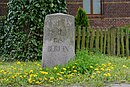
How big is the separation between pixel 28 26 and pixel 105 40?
3.10 metres

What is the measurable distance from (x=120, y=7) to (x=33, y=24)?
734 centimetres

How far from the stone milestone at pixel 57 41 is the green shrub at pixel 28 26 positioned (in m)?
3.46

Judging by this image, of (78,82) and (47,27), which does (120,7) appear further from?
(78,82)

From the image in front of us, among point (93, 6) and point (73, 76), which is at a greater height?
point (93, 6)

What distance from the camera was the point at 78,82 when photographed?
6.71m

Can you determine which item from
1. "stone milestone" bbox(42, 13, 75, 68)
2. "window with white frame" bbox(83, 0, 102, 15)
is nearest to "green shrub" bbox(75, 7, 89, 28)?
"window with white frame" bbox(83, 0, 102, 15)

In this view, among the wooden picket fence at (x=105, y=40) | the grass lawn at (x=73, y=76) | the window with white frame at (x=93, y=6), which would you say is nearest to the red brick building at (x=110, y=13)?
the window with white frame at (x=93, y=6)

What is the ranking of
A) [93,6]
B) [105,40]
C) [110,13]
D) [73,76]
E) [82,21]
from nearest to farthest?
[73,76]
[105,40]
[82,21]
[110,13]
[93,6]

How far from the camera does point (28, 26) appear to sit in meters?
12.3

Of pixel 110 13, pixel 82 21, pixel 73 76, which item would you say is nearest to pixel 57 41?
pixel 73 76

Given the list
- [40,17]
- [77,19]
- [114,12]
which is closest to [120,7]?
[114,12]

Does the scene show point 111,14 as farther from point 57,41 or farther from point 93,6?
point 57,41

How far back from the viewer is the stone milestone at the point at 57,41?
327 inches

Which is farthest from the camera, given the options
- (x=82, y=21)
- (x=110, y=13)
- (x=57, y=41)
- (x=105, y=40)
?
(x=110, y=13)
